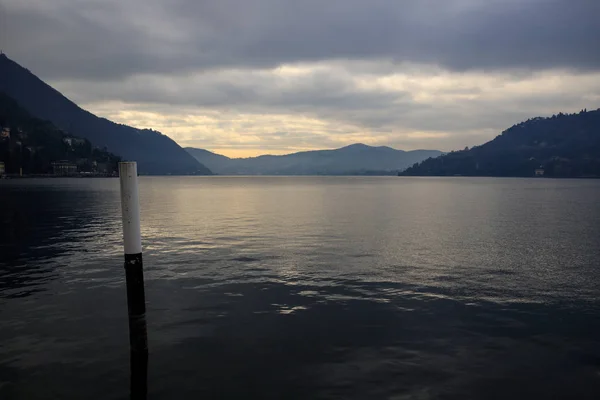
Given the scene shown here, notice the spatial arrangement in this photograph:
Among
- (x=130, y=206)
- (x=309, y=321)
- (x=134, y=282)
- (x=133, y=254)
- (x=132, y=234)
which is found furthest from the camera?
(x=309, y=321)

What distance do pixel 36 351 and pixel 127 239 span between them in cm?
541

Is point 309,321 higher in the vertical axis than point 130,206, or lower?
lower

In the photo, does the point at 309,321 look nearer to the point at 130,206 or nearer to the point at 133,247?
the point at 133,247

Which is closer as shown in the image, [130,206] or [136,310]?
[130,206]

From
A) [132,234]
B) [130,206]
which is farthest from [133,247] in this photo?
[130,206]

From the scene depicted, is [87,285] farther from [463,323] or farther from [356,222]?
[356,222]

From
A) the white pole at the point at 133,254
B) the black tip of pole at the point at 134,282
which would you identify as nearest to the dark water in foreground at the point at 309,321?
the white pole at the point at 133,254

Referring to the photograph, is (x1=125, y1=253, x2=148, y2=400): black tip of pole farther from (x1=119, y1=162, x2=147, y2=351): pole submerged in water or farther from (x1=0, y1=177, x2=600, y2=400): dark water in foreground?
(x1=0, y1=177, x2=600, y2=400): dark water in foreground

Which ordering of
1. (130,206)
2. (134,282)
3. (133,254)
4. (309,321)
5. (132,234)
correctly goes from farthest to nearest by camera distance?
(309,321), (134,282), (133,254), (132,234), (130,206)

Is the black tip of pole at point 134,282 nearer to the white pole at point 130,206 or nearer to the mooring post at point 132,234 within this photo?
the mooring post at point 132,234

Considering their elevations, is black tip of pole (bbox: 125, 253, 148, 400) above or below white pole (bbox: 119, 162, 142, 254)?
below

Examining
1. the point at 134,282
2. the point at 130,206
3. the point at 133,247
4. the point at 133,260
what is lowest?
the point at 134,282

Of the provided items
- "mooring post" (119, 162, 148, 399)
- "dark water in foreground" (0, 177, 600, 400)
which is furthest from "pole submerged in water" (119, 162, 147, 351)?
"dark water in foreground" (0, 177, 600, 400)

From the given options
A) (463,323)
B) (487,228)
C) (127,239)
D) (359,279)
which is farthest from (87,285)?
(487,228)
